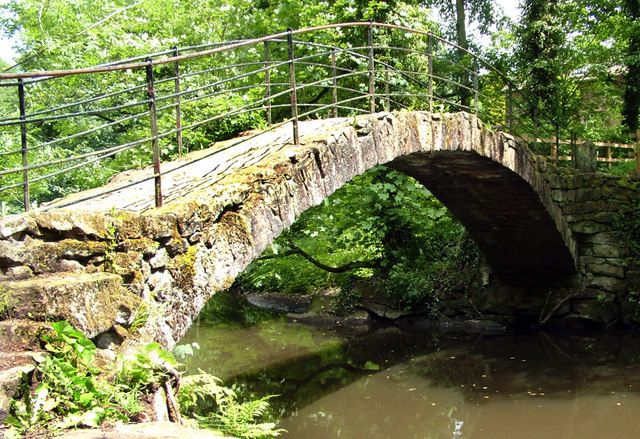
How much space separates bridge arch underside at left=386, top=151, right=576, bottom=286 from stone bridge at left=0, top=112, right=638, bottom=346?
0.14 feet

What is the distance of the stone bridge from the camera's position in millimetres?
3387

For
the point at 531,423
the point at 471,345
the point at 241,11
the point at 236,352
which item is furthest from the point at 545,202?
the point at 241,11

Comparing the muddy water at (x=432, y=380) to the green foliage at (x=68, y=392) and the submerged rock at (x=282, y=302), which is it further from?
the green foliage at (x=68, y=392)

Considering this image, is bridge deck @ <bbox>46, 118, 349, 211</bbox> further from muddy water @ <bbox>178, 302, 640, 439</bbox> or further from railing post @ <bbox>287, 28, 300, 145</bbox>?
muddy water @ <bbox>178, 302, 640, 439</bbox>

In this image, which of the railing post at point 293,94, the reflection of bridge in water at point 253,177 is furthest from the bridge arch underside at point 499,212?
the railing post at point 293,94

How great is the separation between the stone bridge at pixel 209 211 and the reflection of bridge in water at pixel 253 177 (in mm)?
13

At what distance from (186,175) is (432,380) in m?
5.43

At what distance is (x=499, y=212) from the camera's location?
38.4ft

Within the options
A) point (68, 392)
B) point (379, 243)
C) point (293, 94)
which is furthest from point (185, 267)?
point (379, 243)

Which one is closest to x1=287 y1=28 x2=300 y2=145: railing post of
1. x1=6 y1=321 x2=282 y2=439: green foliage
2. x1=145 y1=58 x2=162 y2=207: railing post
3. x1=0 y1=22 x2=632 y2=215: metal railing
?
x1=0 y1=22 x2=632 y2=215: metal railing

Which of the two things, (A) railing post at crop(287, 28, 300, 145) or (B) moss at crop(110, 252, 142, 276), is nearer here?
(B) moss at crop(110, 252, 142, 276)

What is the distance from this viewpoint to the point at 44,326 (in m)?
3.11

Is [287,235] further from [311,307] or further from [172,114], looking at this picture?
[172,114]

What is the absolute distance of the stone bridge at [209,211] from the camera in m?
3.39
